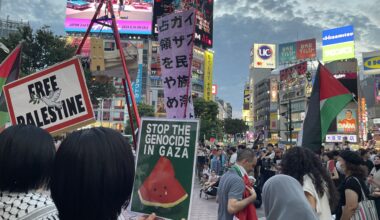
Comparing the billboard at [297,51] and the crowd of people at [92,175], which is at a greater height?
the billboard at [297,51]

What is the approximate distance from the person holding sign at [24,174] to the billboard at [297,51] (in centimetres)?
8157

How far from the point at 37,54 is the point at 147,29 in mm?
58142

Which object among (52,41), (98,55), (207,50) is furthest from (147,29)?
(98,55)

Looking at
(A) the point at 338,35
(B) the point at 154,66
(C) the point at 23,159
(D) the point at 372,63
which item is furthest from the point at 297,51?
(C) the point at 23,159

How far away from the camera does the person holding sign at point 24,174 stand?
1.94m

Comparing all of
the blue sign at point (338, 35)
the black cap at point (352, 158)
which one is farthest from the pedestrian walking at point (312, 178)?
the blue sign at point (338, 35)

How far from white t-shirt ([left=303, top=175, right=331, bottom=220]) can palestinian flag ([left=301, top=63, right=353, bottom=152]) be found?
1937mm

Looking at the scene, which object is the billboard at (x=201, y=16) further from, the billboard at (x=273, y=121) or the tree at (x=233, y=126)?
the billboard at (x=273, y=121)

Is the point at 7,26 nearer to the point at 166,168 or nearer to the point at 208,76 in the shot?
the point at 208,76

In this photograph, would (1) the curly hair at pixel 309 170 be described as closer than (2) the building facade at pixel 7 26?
Yes

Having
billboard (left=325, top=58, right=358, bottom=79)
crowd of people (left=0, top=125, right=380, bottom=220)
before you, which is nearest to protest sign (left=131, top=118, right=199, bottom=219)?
crowd of people (left=0, top=125, right=380, bottom=220)

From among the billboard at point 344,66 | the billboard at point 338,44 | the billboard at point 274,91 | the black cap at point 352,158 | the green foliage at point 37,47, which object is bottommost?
the black cap at point 352,158

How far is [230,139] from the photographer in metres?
94.9

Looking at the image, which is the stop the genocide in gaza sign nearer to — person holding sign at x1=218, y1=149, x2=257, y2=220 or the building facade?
person holding sign at x1=218, y1=149, x2=257, y2=220
